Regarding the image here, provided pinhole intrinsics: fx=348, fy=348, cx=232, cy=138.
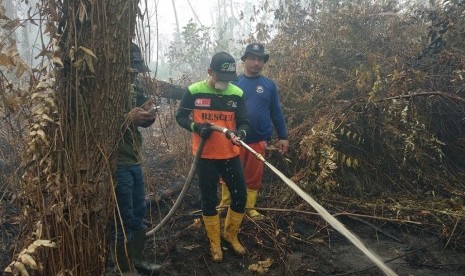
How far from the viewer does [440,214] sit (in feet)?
14.4

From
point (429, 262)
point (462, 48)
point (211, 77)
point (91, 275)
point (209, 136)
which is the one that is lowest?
point (429, 262)

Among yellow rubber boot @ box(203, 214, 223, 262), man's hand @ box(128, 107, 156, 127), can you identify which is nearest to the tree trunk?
man's hand @ box(128, 107, 156, 127)

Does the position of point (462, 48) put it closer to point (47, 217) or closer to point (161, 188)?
point (161, 188)

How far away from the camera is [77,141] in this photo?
2084mm

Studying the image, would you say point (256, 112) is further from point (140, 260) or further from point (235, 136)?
point (140, 260)

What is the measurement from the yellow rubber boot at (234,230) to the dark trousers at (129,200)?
40.1 inches

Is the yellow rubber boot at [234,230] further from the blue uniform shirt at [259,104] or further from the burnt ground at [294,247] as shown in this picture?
the blue uniform shirt at [259,104]

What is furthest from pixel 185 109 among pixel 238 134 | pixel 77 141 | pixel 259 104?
pixel 77 141

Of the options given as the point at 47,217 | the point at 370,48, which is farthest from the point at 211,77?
the point at 370,48

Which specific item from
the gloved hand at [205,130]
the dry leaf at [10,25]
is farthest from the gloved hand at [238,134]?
the dry leaf at [10,25]

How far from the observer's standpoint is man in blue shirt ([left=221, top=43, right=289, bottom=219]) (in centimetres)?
459

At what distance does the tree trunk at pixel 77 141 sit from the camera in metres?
2.03

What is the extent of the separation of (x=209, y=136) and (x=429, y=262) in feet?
8.82

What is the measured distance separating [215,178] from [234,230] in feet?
2.20
